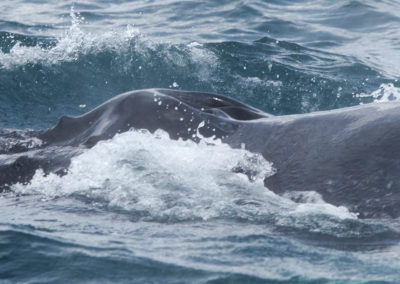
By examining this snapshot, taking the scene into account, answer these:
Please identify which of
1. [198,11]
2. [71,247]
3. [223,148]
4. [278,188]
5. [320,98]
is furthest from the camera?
[198,11]

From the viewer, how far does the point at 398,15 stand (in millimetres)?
15867

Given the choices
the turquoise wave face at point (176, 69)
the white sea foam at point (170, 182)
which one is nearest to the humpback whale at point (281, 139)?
the white sea foam at point (170, 182)

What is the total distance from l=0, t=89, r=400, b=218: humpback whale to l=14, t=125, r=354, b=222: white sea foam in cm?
9

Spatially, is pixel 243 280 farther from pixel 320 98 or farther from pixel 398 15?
pixel 398 15

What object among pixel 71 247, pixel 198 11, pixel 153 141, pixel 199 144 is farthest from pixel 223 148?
pixel 198 11

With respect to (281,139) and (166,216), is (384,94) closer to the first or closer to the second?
(281,139)

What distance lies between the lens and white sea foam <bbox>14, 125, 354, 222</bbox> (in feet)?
15.1

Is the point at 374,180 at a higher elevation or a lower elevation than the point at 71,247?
higher

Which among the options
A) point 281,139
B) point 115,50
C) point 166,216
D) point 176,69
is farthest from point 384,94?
point 166,216

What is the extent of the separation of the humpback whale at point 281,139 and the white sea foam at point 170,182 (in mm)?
87

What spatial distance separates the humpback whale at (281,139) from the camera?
4422 millimetres

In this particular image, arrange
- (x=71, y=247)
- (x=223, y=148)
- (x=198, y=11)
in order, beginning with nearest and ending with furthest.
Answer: (x=71, y=247), (x=223, y=148), (x=198, y=11)

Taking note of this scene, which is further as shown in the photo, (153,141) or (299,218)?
(153,141)

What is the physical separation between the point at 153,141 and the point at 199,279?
1.98 metres
